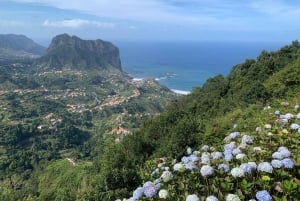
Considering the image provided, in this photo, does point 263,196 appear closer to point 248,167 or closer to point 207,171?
point 248,167

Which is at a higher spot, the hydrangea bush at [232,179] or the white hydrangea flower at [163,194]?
the hydrangea bush at [232,179]

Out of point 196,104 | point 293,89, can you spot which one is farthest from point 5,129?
point 293,89

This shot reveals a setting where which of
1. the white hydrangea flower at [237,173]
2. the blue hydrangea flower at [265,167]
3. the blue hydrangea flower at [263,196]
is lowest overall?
the blue hydrangea flower at [263,196]

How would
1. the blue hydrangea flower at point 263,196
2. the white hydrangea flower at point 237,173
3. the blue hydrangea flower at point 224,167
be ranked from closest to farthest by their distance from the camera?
1. the blue hydrangea flower at point 263,196
2. the white hydrangea flower at point 237,173
3. the blue hydrangea flower at point 224,167

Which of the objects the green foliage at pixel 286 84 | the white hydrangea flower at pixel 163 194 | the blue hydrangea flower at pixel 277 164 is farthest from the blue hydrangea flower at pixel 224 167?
the green foliage at pixel 286 84

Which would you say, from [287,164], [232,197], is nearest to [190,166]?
[232,197]

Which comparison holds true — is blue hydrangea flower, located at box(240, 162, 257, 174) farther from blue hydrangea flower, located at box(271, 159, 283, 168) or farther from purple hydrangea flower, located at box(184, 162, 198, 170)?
purple hydrangea flower, located at box(184, 162, 198, 170)

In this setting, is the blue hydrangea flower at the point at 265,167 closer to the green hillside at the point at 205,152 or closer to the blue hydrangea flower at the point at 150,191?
the green hillside at the point at 205,152

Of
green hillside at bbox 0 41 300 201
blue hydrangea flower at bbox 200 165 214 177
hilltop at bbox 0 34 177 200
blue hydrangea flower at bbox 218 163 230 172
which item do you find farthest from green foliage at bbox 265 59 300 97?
hilltop at bbox 0 34 177 200

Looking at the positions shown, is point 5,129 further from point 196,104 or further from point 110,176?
point 110,176

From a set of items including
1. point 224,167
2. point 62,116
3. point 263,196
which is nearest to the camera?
point 263,196

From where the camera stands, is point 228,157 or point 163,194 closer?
point 163,194
